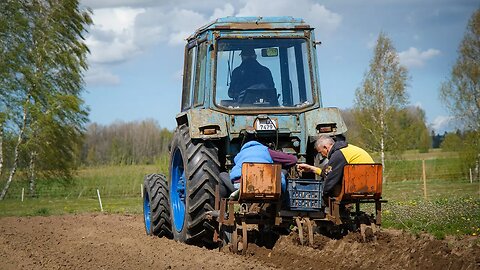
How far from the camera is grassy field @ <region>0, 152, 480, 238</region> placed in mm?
10272

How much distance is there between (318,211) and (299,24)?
264cm

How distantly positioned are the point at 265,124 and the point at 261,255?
167 cm

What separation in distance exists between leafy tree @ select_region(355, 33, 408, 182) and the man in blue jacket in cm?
2923

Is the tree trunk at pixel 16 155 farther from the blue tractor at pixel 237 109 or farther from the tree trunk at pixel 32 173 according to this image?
the blue tractor at pixel 237 109

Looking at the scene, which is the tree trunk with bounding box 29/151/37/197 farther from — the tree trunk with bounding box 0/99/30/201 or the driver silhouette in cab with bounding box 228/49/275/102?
the driver silhouette in cab with bounding box 228/49/275/102

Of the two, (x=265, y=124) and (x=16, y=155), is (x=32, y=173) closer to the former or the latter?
(x=16, y=155)

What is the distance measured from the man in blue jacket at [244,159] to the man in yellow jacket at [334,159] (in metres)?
0.40

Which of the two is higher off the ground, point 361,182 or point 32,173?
point 32,173

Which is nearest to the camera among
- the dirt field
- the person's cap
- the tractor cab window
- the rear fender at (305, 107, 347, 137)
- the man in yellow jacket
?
the dirt field

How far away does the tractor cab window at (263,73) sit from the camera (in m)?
9.29

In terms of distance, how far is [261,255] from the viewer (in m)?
7.99

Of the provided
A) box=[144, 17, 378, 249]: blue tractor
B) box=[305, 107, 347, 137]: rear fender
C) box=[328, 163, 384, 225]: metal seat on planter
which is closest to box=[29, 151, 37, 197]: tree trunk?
box=[144, 17, 378, 249]: blue tractor

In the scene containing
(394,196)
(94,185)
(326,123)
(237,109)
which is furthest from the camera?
(94,185)

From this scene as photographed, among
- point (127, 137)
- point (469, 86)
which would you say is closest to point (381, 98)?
point (469, 86)
